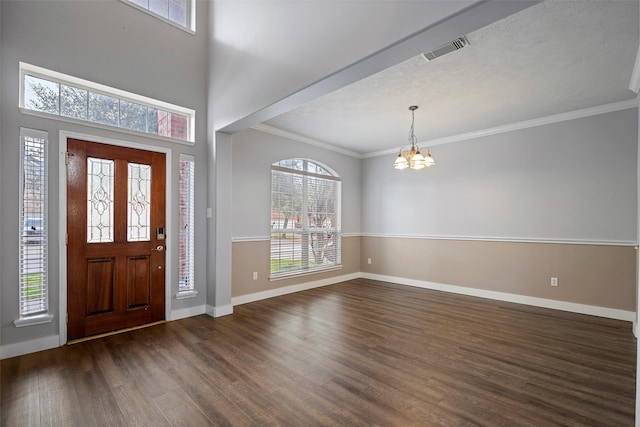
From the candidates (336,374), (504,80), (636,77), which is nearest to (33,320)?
(336,374)

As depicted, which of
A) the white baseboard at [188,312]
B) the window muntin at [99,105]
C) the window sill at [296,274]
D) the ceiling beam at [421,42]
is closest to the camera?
the ceiling beam at [421,42]

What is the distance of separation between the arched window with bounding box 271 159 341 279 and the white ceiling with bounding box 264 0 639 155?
84cm

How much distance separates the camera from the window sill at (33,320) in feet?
9.17

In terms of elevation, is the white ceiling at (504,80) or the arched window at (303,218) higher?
the white ceiling at (504,80)

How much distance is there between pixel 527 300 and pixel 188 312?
504 centimetres

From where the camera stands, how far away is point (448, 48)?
2723 mm

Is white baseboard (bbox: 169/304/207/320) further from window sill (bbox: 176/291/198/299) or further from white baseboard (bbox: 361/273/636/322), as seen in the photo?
white baseboard (bbox: 361/273/636/322)

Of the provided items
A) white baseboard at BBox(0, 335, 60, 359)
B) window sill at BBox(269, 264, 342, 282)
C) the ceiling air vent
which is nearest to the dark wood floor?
white baseboard at BBox(0, 335, 60, 359)

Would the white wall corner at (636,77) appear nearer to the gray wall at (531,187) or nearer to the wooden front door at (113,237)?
the gray wall at (531,187)

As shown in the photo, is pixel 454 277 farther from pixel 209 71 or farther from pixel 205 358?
pixel 209 71

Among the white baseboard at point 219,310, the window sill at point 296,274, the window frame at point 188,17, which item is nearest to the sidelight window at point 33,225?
the white baseboard at point 219,310

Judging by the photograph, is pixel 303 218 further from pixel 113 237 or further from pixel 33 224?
pixel 33 224

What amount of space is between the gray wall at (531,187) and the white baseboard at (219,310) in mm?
3680

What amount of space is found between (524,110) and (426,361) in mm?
3724
